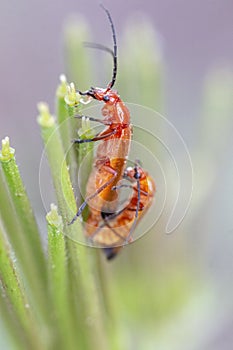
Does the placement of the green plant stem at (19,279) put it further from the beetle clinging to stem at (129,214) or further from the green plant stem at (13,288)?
the beetle clinging to stem at (129,214)

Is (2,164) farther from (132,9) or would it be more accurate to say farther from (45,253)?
(132,9)

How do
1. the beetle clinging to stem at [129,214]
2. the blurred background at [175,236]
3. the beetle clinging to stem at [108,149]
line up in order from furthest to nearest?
1. the blurred background at [175,236]
2. the beetle clinging to stem at [129,214]
3. the beetle clinging to stem at [108,149]

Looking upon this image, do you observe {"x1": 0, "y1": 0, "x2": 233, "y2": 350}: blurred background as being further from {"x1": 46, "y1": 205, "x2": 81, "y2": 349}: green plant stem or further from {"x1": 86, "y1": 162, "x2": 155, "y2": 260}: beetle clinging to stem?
{"x1": 86, "y1": 162, "x2": 155, "y2": 260}: beetle clinging to stem

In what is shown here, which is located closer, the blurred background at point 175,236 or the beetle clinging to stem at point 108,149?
the beetle clinging to stem at point 108,149

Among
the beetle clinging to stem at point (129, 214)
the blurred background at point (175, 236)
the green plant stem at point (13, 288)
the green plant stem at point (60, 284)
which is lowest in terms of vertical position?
the green plant stem at point (13, 288)

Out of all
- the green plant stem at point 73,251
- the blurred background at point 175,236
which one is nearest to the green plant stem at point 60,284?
the green plant stem at point 73,251

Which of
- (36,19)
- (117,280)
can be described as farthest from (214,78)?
(36,19)

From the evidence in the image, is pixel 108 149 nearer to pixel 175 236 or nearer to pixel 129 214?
pixel 129 214

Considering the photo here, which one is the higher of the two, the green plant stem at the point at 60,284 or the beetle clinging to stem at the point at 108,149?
the beetle clinging to stem at the point at 108,149

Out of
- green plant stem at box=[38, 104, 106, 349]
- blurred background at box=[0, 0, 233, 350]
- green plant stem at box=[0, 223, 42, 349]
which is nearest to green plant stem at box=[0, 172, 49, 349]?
green plant stem at box=[0, 223, 42, 349]
